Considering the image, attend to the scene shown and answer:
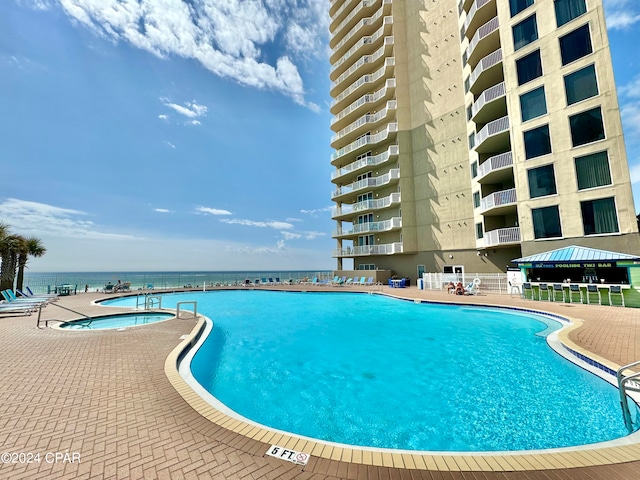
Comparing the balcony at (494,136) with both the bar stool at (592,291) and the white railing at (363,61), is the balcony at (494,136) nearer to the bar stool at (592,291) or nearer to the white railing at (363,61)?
the bar stool at (592,291)

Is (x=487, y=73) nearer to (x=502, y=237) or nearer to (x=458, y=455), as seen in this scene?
(x=502, y=237)

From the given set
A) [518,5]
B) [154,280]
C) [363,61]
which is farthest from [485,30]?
[154,280]

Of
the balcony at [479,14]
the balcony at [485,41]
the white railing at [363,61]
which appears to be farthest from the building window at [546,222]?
the white railing at [363,61]

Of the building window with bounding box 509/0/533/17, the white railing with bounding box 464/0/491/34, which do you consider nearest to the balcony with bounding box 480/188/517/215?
the building window with bounding box 509/0/533/17

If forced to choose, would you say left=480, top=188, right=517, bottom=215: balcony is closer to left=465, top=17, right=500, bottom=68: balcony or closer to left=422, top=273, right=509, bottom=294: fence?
left=422, top=273, right=509, bottom=294: fence

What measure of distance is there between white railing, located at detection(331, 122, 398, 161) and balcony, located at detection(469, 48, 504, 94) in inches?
298

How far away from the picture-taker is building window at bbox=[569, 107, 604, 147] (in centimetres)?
1299

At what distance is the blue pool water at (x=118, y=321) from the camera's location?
34.4 ft

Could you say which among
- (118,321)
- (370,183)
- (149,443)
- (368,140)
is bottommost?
(118,321)

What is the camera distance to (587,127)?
525 inches

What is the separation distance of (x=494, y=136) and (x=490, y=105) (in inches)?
98.9

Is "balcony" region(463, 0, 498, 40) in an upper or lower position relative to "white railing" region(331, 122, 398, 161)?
upper

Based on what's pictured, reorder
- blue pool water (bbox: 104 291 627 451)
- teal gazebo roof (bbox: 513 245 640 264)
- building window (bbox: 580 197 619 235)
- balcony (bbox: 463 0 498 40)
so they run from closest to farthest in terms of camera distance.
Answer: blue pool water (bbox: 104 291 627 451)
teal gazebo roof (bbox: 513 245 640 264)
building window (bbox: 580 197 619 235)
balcony (bbox: 463 0 498 40)

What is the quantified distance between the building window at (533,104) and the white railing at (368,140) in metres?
11.7
